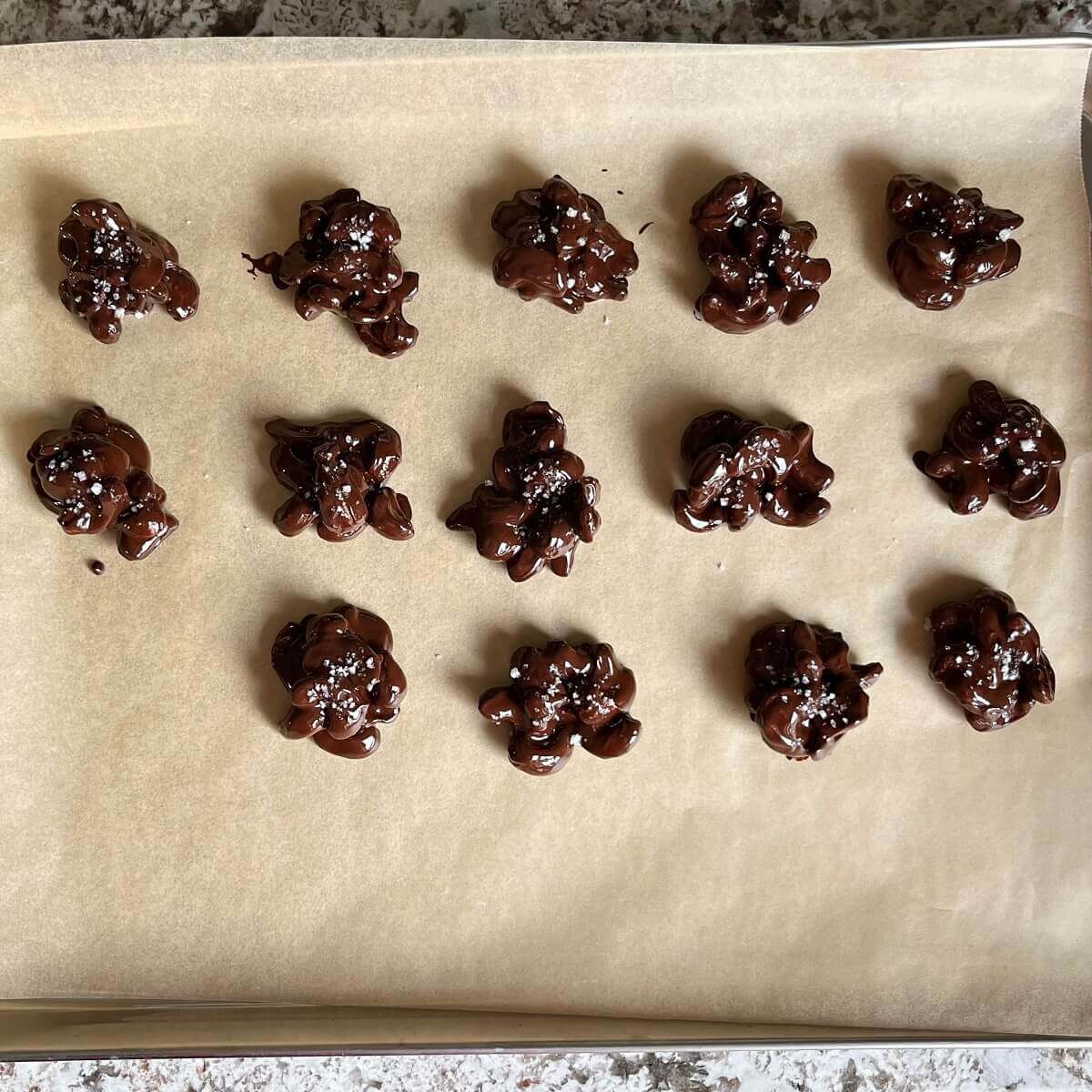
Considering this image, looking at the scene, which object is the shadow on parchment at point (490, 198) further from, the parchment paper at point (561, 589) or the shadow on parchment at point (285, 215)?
the shadow on parchment at point (285, 215)

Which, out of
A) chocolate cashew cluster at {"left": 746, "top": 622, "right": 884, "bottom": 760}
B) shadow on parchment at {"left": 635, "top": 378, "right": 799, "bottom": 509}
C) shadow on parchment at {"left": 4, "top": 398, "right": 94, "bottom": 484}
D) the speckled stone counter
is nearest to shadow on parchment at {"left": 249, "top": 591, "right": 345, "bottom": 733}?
shadow on parchment at {"left": 4, "top": 398, "right": 94, "bottom": 484}

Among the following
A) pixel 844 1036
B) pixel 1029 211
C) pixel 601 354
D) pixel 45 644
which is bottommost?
pixel 844 1036

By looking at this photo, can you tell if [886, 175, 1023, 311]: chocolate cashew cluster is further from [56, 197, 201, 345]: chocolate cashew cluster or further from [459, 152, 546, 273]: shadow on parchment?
[56, 197, 201, 345]: chocolate cashew cluster

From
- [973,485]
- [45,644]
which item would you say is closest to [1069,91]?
[973,485]

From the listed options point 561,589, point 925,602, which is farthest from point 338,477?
point 925,602

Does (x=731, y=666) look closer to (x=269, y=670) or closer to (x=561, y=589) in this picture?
(x=561, y=589)

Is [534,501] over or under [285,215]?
under

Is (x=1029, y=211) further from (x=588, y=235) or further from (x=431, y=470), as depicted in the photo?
(x=431, y=470)
